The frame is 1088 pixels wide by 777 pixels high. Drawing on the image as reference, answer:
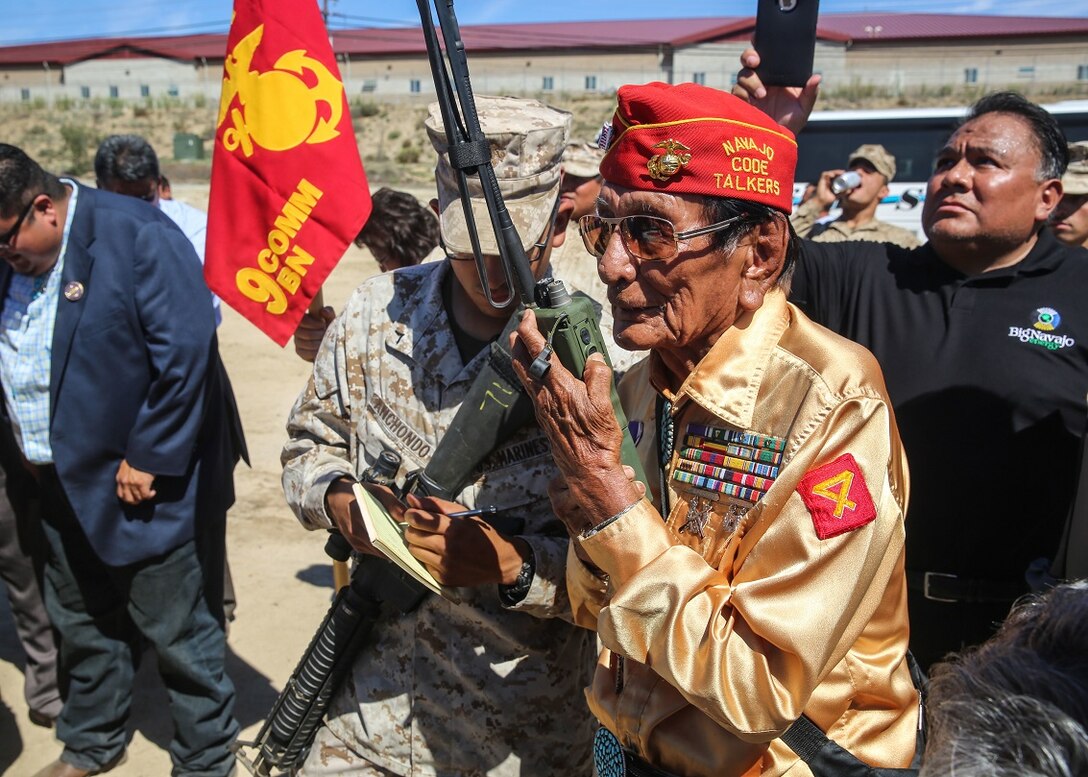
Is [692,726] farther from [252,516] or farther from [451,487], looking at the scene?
[252,516]

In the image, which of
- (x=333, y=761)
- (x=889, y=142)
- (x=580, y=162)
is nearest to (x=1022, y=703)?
(x=333, y=761)

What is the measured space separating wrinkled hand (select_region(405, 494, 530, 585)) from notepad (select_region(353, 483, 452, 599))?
1.1 inches

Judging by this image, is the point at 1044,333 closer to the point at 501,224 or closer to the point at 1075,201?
the point at 501,224

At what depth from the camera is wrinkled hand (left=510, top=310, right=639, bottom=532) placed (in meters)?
1.52

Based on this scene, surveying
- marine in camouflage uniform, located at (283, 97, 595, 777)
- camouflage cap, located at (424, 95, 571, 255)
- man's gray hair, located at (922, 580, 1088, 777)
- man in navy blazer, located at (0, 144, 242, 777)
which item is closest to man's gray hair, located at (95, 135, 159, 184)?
man in navy blazer, located at (0, 144, 242, 777)

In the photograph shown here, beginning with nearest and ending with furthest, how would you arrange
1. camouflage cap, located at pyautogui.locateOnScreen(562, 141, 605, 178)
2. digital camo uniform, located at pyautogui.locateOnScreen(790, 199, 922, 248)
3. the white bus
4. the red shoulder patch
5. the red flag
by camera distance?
the red shoulder patch, the red flag, camouflage cap, located at pyautogui.locateOnScreen(562, 141, 605, 178), digital camo uniform, located at pyautogui.locateOnScreen(790, 199, 922, 248), the white bus

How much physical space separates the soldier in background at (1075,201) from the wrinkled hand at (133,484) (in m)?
4.16

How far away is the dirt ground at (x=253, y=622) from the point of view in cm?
419

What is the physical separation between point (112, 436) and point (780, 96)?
2.65 m

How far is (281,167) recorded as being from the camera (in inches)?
109

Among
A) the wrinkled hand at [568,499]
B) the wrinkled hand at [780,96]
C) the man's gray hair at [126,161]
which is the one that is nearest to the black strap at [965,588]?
the wrinkled hand at [780,96]

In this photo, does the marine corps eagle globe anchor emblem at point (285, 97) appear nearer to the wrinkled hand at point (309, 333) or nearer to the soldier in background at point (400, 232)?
the wrinkled hand at point (309, 333)

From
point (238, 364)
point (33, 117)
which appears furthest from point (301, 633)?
point (33, 117)

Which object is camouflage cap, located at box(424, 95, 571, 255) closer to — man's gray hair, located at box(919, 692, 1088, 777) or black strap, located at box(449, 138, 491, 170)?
black strap, located at box(449, 138, 491, 170)
